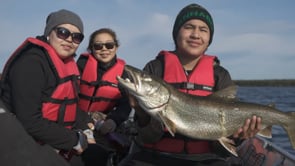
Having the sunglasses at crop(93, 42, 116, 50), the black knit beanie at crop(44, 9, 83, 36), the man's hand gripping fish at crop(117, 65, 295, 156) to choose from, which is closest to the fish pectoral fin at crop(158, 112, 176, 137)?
the man's hand gripping fish at crop(117, 65, 295, 156)

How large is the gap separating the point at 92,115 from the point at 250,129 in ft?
10.0

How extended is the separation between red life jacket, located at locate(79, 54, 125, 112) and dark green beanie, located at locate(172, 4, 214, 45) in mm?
2034

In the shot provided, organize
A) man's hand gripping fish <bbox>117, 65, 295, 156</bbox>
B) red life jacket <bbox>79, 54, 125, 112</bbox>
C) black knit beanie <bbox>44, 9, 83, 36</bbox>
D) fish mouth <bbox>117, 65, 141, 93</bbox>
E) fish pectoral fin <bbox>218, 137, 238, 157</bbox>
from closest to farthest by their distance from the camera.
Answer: fish mouth <bbox>117, 65, 141, 93</bbox>
man's hand gripping fish <bbox>117, 65, 295, 156</bbox>
fish pectoral fin <bbox>218, 137, 238, 157</bbox>
black knit beanie <bbox>44, 9, 83, 36</bbox>
red life jacket <bbox>79, 54, 125, 112</bbox>

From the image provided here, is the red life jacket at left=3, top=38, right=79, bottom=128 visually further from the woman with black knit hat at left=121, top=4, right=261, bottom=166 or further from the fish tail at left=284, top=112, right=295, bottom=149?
the fish tail at left=284, top=112, right=295, bottom=149

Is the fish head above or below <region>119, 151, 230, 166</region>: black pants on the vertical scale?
above

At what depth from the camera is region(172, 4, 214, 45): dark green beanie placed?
207 inches

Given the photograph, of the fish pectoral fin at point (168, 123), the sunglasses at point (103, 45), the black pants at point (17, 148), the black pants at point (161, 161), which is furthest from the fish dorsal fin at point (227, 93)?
the sunglasses at point (103, 45)

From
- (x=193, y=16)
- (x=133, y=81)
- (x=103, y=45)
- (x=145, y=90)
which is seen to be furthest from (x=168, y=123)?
(x=103, y=45)

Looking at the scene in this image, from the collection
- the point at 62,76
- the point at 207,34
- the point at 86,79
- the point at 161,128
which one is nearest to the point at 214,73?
the point at 207,34

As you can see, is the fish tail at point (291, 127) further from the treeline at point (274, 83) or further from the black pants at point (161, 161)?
the treeline at point (274, 83)

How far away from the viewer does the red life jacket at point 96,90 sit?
688 centimetres

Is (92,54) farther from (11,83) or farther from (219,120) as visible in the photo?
(219,120)

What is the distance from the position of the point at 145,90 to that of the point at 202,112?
836 mm

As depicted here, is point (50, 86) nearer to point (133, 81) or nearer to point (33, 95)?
point (33, 95)
